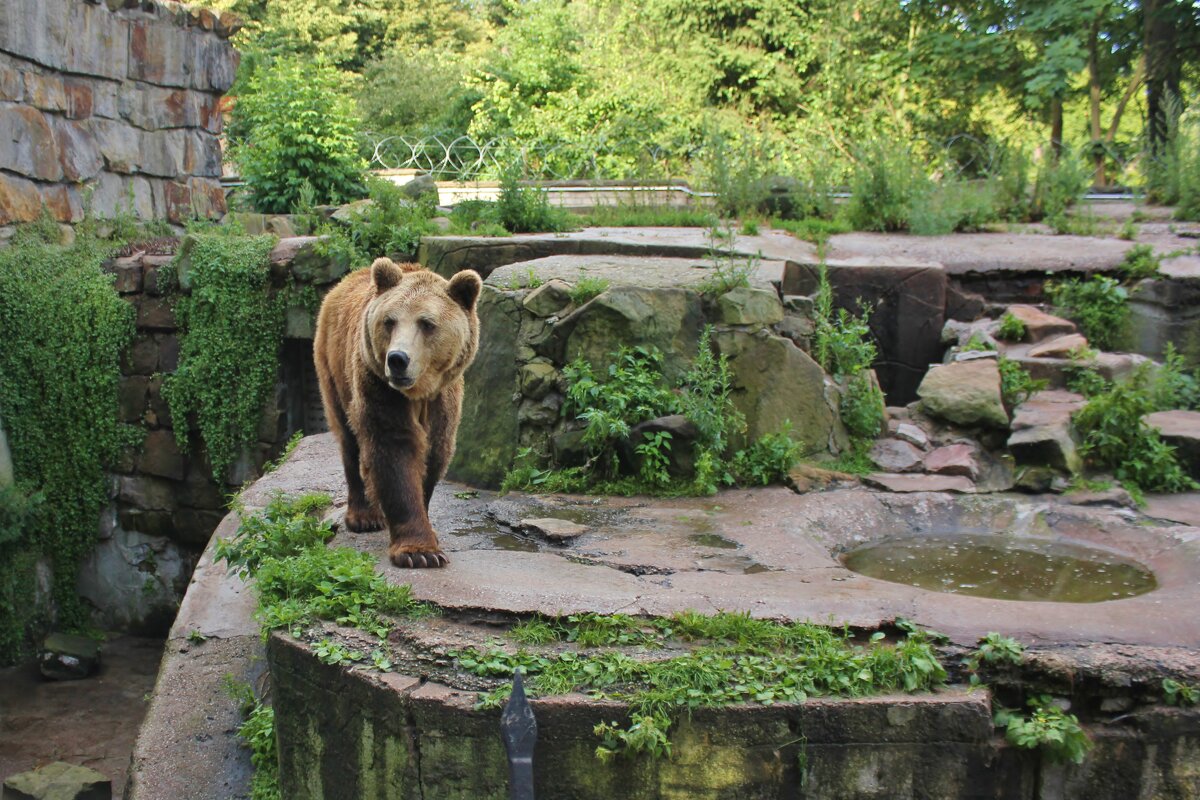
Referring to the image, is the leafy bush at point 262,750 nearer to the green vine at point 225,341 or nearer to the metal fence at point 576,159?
the green vine at point 225,341

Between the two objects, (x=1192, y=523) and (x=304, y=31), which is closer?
(x=1192, y=523)

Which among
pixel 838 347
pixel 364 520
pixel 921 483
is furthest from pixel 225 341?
pixel 921 483

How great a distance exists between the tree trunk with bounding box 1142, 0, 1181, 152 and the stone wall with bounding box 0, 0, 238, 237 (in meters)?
10.4

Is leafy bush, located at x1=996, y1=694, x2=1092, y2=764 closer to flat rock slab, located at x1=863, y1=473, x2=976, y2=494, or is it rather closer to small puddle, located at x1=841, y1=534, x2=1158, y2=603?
small puddle, located at x1=841, y1=534, x2=1158, y2=603

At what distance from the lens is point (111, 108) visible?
9.68m

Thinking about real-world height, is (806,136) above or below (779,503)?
above

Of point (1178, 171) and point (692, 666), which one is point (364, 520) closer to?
point (692, 666)

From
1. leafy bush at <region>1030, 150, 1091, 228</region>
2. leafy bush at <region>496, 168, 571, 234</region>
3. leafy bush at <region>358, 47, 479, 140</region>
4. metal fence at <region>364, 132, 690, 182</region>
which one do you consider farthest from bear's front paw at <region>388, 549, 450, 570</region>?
leafy bush at <region>358, 47, 479, 140</region>

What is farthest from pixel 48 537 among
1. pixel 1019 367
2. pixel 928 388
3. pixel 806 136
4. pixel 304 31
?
pixel 304 31

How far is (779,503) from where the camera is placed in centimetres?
539

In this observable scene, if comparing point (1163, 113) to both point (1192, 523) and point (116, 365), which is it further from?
point (116, 365)

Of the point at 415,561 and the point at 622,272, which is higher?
the point at 622,272

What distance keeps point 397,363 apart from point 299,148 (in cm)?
829

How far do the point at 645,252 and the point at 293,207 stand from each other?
190 inches
